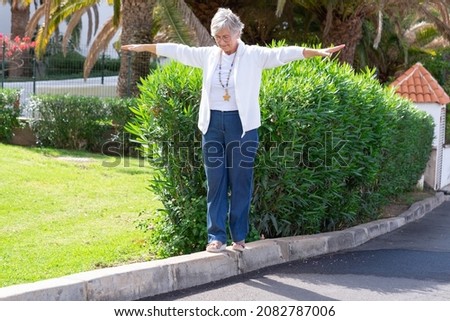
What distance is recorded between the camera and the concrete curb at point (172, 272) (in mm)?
5035

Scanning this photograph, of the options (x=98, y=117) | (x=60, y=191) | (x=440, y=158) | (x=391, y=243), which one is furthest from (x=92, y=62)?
(x=391, y=243)

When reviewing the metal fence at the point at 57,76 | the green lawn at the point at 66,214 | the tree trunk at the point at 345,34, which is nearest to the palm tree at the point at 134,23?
the metal fence at the point at 57,76

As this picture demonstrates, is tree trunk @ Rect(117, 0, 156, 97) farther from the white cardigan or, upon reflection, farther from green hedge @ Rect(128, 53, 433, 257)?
the white cardigan

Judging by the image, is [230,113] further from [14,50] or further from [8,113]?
[14,50]

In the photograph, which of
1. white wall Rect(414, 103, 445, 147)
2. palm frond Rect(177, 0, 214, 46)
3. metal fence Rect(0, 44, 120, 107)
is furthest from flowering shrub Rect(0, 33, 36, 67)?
white wall Rect(414, 103, 445, 147)

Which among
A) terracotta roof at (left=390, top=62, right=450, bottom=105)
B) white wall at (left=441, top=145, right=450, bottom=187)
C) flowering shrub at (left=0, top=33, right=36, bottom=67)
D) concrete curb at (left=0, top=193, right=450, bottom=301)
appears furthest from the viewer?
flowering shrub at (left=0, top=33, right=36, bottom=67)

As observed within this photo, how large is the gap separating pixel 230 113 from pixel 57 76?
15482 mm

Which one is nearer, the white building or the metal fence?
the white building

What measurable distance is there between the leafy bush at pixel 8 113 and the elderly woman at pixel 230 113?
10064 millimetres

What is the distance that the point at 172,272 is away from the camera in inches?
233

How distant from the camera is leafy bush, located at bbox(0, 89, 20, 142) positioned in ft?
52.2

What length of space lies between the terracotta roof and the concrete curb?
828cm

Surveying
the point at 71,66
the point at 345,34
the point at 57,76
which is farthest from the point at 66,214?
the point at 71,66
